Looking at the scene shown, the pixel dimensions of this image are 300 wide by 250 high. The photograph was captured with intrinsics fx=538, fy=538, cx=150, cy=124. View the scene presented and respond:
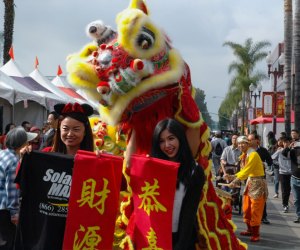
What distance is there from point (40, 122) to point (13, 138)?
11342 millimetres

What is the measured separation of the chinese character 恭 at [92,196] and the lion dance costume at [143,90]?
51 centimetres

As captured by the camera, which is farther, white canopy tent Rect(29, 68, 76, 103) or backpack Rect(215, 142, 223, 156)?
white canopy tent Rect(29, 68, 76, 103)

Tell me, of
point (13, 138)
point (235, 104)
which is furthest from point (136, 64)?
point (235, 104)

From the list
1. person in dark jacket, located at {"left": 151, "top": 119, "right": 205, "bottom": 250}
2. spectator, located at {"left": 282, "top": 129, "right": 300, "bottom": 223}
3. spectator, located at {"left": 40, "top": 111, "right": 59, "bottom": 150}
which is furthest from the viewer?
spectator, located at {"left": 282, "top": 129, "right": 300, "bottom": 223}

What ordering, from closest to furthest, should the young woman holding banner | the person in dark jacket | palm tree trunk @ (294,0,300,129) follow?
the person in dark jacket → the young woman holding banner → palm tree trunk @ (294,0,300,129)

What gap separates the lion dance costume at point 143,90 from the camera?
385cm

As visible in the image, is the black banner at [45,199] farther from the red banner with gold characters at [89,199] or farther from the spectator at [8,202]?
the spectator at [8,202]

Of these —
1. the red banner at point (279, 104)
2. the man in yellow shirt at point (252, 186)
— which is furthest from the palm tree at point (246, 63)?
the man in yellow shirt at point (252, 186)

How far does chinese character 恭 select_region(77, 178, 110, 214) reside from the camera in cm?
331

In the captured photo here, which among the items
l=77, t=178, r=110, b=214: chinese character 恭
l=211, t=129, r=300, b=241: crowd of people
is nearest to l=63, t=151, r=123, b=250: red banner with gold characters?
l=77, t=178, r=110, b=214: chinese character 恭

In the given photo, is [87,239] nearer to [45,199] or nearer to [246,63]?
[45,199]

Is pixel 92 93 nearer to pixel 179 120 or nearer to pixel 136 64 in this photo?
pixel 136 64

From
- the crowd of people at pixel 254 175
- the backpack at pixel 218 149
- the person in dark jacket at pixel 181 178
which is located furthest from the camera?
the backpack at pixel 218 149

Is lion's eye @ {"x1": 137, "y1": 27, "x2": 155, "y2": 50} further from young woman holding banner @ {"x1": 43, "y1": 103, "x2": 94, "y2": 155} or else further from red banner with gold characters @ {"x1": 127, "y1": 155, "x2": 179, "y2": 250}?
red banner with gold characters @ {"x1": 127, "y1": 155, "x2": 179, "y2": 250}
